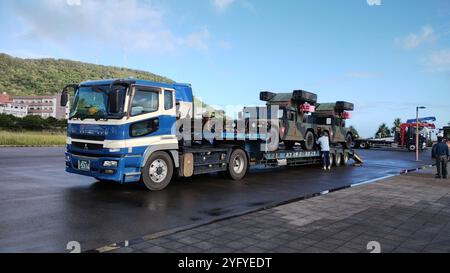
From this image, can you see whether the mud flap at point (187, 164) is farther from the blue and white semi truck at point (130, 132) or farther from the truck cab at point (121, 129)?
the truck cab at point (121, 129)

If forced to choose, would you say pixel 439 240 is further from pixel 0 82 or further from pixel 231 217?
pixel 0 82

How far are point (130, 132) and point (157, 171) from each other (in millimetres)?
1260

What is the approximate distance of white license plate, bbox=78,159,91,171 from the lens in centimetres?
881

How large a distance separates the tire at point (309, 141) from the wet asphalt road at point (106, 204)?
13.3 ft

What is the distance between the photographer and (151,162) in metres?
9.11

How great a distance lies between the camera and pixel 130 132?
862cm

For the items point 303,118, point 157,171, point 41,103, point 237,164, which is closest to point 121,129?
point 157,171

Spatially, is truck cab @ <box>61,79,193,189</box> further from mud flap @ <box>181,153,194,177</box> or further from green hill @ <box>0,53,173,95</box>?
green hill @ <box>0,53,173,95</box>

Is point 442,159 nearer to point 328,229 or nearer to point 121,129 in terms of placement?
point 328,229

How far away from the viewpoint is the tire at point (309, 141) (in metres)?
16.5

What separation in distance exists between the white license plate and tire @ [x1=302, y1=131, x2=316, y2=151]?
998 centimetres

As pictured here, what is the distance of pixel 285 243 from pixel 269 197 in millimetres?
3890
